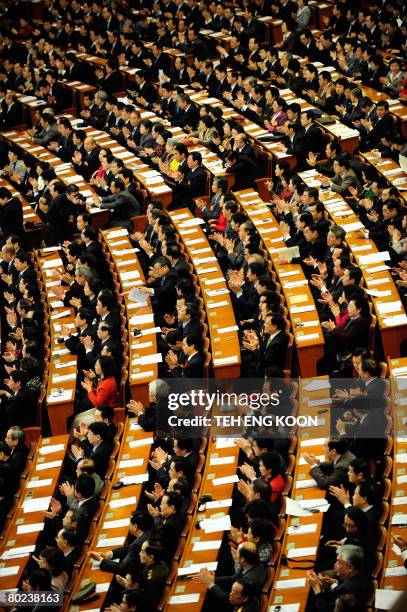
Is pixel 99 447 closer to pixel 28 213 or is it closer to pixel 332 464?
pixel 332 464

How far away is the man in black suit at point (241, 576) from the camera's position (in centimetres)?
720

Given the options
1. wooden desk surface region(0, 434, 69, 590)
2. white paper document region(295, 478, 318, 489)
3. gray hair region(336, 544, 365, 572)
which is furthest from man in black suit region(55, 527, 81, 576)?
gray hair region(336, 544, 365, 572)

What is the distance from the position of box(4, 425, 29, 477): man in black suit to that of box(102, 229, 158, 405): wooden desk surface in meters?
1.40

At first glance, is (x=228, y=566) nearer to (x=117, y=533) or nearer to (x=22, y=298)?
(x=117, y=533)

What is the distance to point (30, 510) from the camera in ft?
29.4

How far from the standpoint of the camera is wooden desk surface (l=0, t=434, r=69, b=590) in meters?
8.21

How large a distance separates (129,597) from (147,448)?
2.51m

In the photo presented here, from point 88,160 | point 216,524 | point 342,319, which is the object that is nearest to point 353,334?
point 342,319

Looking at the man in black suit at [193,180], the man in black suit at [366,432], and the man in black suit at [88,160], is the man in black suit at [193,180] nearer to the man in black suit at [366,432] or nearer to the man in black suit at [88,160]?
the man in black suit at [88,160]

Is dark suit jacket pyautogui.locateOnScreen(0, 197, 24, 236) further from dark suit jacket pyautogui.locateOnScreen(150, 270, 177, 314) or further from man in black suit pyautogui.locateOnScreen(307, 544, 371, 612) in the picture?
man in black suit pyautogui.locateOnScreen(307, 544, 371, 612)

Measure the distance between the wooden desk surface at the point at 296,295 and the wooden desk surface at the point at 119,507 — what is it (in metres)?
2.08

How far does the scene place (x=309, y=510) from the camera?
8.09 metres

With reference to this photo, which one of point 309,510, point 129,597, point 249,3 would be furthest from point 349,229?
point 249,3

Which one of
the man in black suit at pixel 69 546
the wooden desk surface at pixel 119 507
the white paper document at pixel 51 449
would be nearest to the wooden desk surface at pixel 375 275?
the wooden desk surface at pixel 119 507
